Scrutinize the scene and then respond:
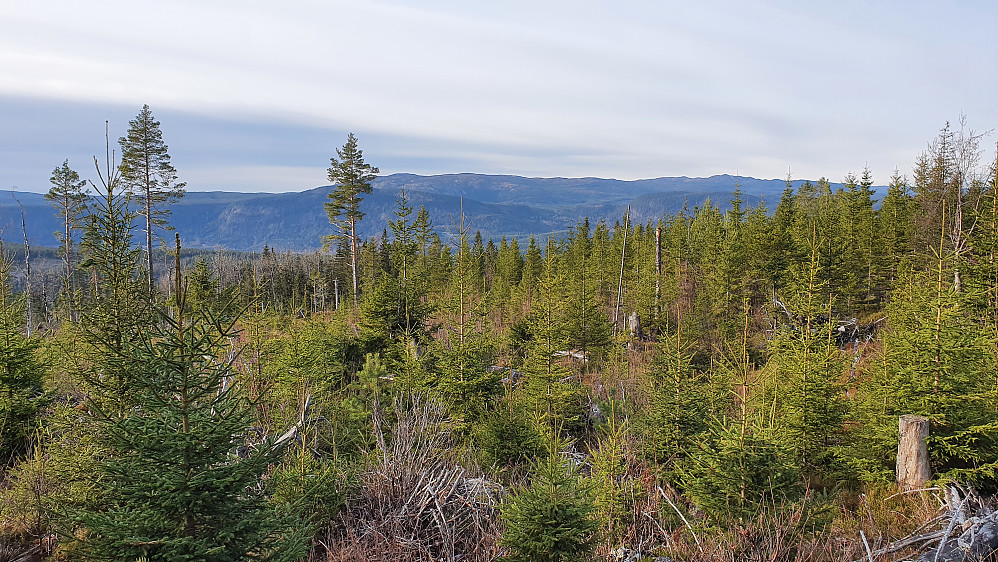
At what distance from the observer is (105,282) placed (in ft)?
15.3

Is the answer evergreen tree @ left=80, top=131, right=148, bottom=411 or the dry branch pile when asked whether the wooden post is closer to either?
the dry branch pile

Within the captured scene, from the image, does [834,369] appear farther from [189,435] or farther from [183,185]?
[183,185]

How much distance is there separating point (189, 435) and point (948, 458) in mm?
9208

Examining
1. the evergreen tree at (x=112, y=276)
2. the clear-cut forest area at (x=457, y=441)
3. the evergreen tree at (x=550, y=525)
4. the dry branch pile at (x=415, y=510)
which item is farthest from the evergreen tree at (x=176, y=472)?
the dry branch pile at (x=415, y=510)

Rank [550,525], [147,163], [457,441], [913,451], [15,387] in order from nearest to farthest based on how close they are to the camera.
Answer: [550,525] → [913,451] → [15,387] → [457,441] → [147,163]

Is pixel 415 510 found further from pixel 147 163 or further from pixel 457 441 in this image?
pixel 147 163

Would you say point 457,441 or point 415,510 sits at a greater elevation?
point 415,510

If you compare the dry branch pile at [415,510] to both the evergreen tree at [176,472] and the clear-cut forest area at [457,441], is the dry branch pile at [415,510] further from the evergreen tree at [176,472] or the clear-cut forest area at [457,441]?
the evergreen tree at [176,472]

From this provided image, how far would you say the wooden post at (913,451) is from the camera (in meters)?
6.71

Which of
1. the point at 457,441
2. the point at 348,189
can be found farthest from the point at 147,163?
the point at 457,441

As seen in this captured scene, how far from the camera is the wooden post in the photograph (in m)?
6.71

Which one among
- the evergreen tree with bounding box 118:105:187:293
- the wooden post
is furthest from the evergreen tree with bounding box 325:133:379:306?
the wooden post

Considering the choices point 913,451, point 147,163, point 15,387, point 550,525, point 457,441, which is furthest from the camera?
point 147,163

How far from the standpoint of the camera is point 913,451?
22.3ft
